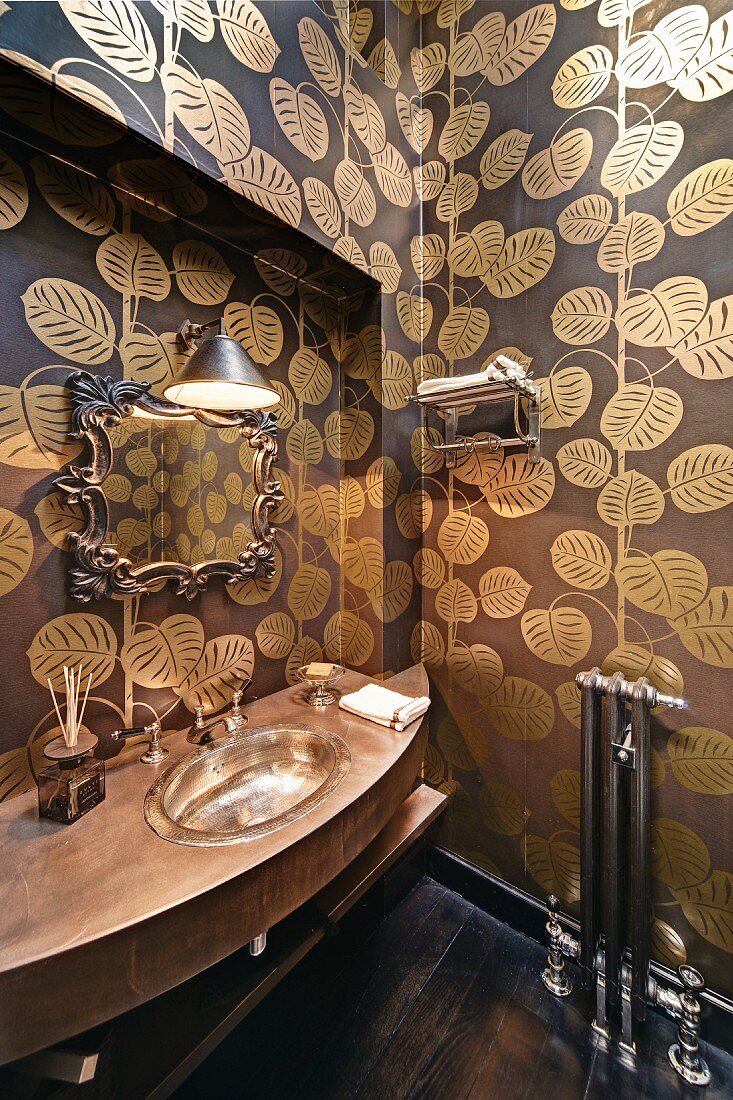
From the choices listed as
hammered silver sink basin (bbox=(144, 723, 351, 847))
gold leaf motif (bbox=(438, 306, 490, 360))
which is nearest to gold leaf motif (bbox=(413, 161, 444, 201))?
gold leaf motif (bbox=(438, 306, 490, 360))

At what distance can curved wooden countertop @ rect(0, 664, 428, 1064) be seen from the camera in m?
0.61

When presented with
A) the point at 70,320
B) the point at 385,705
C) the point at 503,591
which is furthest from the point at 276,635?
the point at 70,320

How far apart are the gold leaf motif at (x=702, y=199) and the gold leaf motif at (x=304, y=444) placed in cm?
120

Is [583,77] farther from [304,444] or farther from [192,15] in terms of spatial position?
[304,444]

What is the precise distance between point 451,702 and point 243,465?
3.85 feet

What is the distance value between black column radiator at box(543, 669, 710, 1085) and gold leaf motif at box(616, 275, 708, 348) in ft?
3.18

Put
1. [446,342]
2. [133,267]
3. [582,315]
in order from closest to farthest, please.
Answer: [133,267]
[582,315]
[446,342]

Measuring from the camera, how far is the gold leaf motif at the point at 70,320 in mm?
950

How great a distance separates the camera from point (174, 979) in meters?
0.71

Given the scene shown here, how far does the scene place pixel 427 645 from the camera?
5.76ft

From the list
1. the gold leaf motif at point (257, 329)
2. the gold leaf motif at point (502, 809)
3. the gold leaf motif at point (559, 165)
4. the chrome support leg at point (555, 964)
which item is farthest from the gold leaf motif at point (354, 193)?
the chrome support leg at point (555, 964)

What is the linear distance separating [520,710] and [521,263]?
1.53 metres

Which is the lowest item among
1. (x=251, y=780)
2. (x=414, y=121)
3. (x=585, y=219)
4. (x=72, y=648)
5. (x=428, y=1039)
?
(x=428, y=1039)

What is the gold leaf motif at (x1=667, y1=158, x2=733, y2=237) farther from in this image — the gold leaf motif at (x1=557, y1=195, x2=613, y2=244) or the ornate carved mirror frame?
the ornate carved mirror frame
